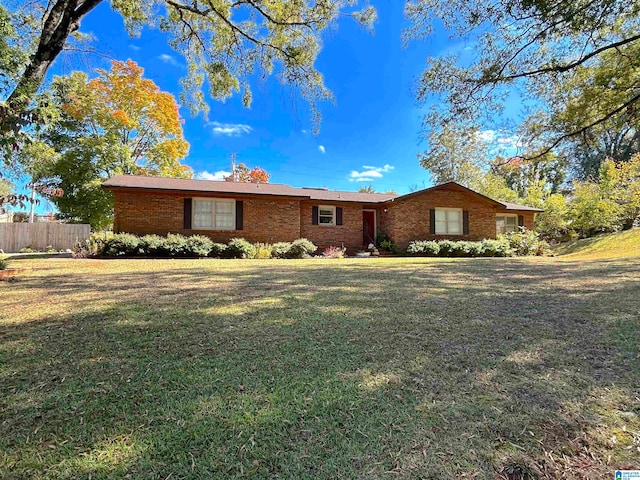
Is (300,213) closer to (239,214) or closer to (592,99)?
(239,214)

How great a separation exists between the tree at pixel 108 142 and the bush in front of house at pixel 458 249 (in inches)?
641

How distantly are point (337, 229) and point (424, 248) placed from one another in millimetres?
4389

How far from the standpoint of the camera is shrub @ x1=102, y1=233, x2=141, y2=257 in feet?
39.8

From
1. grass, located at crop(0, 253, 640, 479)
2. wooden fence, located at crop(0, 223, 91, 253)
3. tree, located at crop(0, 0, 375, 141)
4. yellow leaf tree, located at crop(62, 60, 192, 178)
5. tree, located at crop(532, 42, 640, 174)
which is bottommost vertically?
grass, located at crop(0, 253, 640, 479)

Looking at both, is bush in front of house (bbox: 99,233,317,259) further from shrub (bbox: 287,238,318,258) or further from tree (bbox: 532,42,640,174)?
tree (bbox: 532,42,640,174)

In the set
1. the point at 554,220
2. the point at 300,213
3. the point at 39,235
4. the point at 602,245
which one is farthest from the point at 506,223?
the point at 39,235

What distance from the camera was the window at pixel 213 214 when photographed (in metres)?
14.9

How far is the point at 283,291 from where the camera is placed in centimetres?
545

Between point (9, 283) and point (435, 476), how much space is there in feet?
24.8

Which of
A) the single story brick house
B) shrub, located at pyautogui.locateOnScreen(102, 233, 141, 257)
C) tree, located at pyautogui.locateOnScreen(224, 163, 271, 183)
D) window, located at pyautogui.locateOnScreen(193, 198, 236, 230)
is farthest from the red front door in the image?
tree, located at pyautogui.locateOnScreen(224, 163, 271, 183)

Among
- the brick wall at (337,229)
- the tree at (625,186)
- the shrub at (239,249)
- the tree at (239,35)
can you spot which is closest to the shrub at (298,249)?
the shrub at (239,249)

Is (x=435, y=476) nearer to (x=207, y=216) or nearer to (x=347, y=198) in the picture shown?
(x=207, y=216)

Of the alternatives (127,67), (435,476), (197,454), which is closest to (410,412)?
(435,476)

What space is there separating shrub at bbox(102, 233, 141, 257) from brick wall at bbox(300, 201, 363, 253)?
746 centimetres
